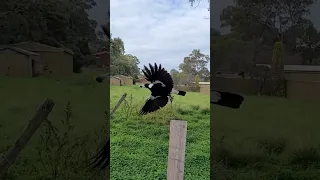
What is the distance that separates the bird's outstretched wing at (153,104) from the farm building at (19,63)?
110cm

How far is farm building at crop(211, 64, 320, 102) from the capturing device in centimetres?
256

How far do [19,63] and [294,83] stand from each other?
80.8 inches

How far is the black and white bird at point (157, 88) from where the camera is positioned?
3.29m

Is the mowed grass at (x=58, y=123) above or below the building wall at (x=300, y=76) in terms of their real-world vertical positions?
below

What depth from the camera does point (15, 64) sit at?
256 centimetres

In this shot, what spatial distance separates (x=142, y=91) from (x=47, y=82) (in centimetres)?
102

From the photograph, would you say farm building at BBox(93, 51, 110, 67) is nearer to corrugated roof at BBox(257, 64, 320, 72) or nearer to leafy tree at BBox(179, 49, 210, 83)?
leafy tree at BBox(179, 49, 210, 83)

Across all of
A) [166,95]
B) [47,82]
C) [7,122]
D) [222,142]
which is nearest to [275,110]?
[222,142]

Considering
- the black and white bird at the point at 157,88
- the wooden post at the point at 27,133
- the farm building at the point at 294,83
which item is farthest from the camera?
the black and white bird at the point at 157,88

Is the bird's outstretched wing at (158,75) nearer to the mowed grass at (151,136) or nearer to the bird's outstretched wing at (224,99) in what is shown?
the mowed grass at (151,136)

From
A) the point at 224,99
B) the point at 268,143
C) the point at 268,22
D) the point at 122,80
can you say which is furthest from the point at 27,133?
the point at 268,22

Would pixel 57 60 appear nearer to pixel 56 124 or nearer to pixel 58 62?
pixel 58 62

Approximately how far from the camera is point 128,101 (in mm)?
3336

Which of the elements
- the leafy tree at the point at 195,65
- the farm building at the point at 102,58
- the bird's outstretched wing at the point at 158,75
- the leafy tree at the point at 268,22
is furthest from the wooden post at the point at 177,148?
the bird's outstretched wing at the point at 158,75
